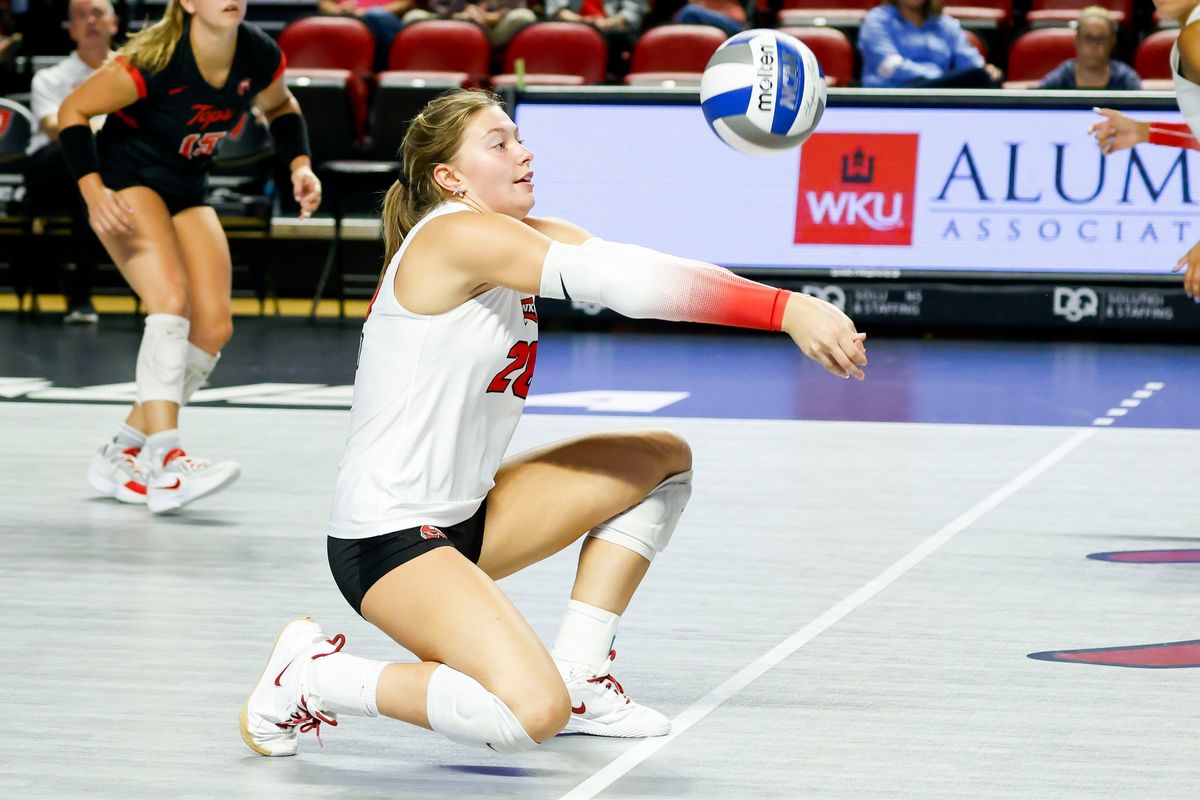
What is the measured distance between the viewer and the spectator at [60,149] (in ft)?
40.7

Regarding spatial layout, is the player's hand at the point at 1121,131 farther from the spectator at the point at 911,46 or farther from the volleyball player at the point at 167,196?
the spectator at the point at 911,46

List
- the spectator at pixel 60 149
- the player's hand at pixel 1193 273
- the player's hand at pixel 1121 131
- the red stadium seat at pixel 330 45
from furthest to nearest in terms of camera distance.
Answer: the red stadium seat at pixel 330 45
the spectator at pixel 60 149
the player's hand at pixel 1121 131
the player's hand at pixel 1193 273

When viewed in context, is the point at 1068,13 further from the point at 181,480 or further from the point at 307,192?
the point at 181,480

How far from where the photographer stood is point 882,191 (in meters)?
11.9

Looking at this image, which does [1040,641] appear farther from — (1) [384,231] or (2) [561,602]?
(1) [384,231]

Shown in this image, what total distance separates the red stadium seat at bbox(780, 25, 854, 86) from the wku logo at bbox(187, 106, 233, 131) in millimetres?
7187

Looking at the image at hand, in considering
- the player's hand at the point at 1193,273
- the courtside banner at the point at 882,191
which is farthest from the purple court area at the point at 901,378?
the player's hand at the point at 1193,273

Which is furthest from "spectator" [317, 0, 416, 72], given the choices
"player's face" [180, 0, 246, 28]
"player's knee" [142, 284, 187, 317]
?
"player's knee" [142, 284, 187, 317]

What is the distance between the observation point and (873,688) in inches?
160

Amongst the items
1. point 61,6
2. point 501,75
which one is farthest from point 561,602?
point 61,6

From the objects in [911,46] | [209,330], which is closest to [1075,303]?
[911,46]

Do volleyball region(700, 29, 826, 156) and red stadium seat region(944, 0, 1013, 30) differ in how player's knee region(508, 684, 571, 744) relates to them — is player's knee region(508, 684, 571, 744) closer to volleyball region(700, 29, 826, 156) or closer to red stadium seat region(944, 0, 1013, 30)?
volleyball region(700, 29, 826, 156)

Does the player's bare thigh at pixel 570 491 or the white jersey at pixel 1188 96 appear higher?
the white jersey at pixel 1188 96

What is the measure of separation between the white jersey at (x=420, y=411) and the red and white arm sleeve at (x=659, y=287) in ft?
0.95
